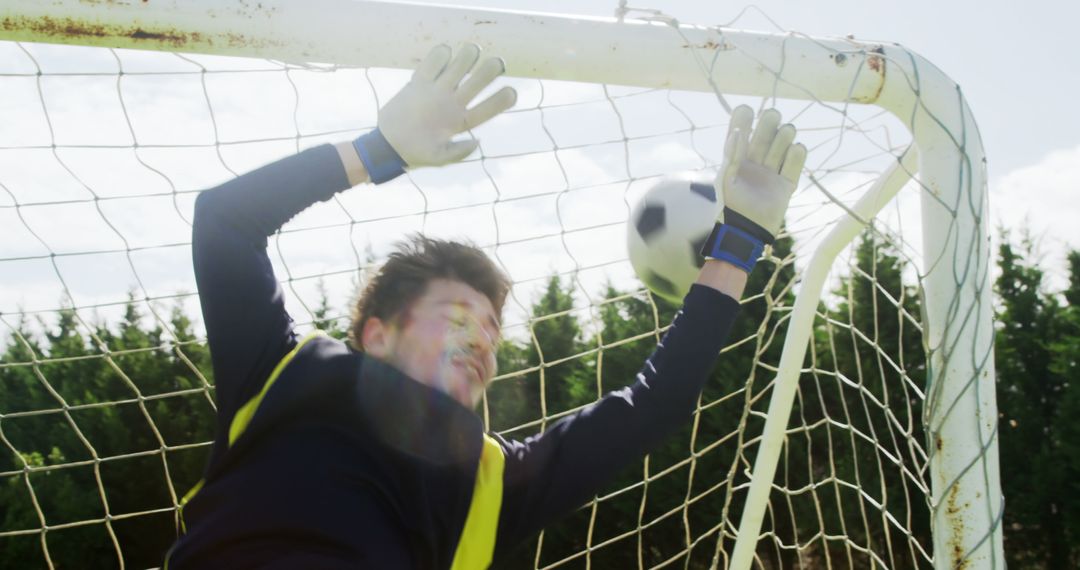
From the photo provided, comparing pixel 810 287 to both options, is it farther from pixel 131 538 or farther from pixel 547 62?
pixel 131 538

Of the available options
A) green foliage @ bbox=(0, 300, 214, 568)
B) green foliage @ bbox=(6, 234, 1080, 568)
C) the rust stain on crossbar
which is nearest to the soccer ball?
the rust stain on crossbar

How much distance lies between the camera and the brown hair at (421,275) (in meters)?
1.54

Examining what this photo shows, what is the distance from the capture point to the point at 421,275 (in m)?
1.57

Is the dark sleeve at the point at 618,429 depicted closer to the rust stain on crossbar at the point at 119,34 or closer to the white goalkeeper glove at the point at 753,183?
the white goalkeeper glove at the point at 753,183

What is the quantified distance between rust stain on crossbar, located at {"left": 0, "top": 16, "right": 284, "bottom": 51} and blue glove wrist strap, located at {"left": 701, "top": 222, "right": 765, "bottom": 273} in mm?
854

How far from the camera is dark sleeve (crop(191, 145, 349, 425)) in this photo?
128 cm

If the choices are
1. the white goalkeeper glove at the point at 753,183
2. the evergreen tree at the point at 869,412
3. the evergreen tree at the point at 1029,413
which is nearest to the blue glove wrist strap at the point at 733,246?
the white goalkeeper glove at the point at 753,183

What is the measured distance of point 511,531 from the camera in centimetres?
144

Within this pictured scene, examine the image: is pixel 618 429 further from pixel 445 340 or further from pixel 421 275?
pixel 421 275

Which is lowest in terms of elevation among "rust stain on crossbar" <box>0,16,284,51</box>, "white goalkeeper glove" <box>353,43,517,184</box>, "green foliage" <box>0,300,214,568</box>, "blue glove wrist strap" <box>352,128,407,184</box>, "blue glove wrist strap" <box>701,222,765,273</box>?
"green foliage" <box>0,300,214,568</box>

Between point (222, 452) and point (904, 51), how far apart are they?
1.50m

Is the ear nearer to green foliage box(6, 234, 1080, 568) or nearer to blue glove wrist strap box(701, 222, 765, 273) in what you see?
blue glove wrist strap box(701, 222, 765, 273)

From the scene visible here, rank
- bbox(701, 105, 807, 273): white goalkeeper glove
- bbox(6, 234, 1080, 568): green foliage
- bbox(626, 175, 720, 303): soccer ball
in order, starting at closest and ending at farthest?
bbox(701, 105, 807, 273): white goalkeeper glove
bbox(626, 175, 720, 303): soccer ball
bbox(6, 234, 1080, 568): green foliage

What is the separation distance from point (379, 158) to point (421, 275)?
249mm
